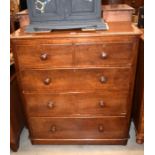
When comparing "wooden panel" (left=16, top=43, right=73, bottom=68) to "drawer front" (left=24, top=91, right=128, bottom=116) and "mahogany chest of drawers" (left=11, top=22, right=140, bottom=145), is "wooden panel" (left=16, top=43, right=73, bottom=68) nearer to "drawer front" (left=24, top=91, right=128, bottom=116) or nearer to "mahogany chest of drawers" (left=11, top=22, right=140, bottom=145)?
"mahogany chest of drawers" (left=11, top=22, right=140, bottom=145)

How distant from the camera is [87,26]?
1388mm

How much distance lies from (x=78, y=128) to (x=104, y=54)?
0.70m

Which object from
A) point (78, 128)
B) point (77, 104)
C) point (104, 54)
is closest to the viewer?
point (104, 54)

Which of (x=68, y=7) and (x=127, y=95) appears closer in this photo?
(x=68, y=7)

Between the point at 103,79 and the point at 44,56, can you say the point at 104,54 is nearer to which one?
the point at 103,79

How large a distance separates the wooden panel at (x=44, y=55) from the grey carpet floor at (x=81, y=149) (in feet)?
2.62

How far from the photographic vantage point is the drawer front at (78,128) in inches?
63.9

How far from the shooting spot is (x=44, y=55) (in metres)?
1.35

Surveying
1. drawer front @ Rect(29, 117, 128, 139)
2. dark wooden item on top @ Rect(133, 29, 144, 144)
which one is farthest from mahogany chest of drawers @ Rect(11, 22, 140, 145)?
dark wooden item on top @ Rect(133, 29, 144, 144)

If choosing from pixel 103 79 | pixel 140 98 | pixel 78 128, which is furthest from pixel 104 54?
pixel 78 128

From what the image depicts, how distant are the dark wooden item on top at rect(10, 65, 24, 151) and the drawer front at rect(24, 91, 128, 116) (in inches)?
7.0
